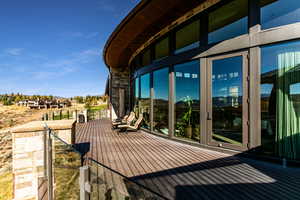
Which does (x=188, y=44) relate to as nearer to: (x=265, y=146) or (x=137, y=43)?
(x=137, y=43)

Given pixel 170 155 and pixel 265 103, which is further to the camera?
pixel 170 155

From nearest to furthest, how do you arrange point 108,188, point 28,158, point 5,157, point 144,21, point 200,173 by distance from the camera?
point 108,188 < point 200,173 < point 28,158 < point 144,21 < point 5,157

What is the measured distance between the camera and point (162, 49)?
5.54m

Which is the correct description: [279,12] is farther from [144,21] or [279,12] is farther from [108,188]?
[108,188]

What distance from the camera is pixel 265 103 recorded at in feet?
10.8

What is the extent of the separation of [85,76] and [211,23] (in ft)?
129

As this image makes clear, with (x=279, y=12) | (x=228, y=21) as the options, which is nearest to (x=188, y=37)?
(x=228, y=21)

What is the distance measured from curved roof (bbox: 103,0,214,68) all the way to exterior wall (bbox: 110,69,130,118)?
319cm

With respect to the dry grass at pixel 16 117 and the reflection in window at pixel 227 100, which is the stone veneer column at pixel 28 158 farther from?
the dry grass at pixel 16 117

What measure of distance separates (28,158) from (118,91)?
6982 millimetres

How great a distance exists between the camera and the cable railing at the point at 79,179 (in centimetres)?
145

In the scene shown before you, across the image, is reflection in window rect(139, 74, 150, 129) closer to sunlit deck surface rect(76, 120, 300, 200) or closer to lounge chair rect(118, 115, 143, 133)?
lounge chair rect(118, 115, 143, 133)

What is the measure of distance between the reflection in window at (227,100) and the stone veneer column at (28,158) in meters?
3.76

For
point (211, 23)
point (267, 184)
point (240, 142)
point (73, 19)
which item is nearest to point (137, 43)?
point (211, 23)
